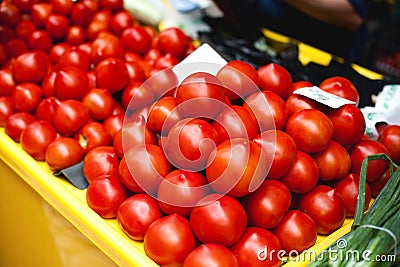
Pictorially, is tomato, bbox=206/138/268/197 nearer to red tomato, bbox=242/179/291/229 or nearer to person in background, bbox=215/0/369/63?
red tomato, bbox=242/179/291/229

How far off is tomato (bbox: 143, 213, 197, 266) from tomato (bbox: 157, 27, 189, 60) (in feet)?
3.26

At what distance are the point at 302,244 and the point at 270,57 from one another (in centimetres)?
126

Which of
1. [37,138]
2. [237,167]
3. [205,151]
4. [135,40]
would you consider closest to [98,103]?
[37,138]

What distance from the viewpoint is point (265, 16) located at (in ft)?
9.71

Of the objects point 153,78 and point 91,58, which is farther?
point 91,58

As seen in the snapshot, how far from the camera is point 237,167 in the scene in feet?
3.65

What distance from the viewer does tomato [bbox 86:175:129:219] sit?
1299mm

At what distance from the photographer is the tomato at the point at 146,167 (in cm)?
123

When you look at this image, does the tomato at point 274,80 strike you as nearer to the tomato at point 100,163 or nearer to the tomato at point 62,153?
the tomato at point 100,163

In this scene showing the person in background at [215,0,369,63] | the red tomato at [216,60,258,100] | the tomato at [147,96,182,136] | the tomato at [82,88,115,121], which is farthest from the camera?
the person in background at [215,0,369,63]

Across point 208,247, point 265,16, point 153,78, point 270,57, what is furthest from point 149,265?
point 265,16

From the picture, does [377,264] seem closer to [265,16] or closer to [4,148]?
[4,148]

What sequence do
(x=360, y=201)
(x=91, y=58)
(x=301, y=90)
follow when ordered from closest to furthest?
(x=360, y=201)
(x=301, y=90)
(x=91, y=58)

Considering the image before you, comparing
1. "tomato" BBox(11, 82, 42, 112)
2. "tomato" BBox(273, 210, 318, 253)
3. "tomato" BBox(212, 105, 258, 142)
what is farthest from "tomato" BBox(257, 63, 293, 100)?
"tomato" BBox(11, 82, 42, 112)
